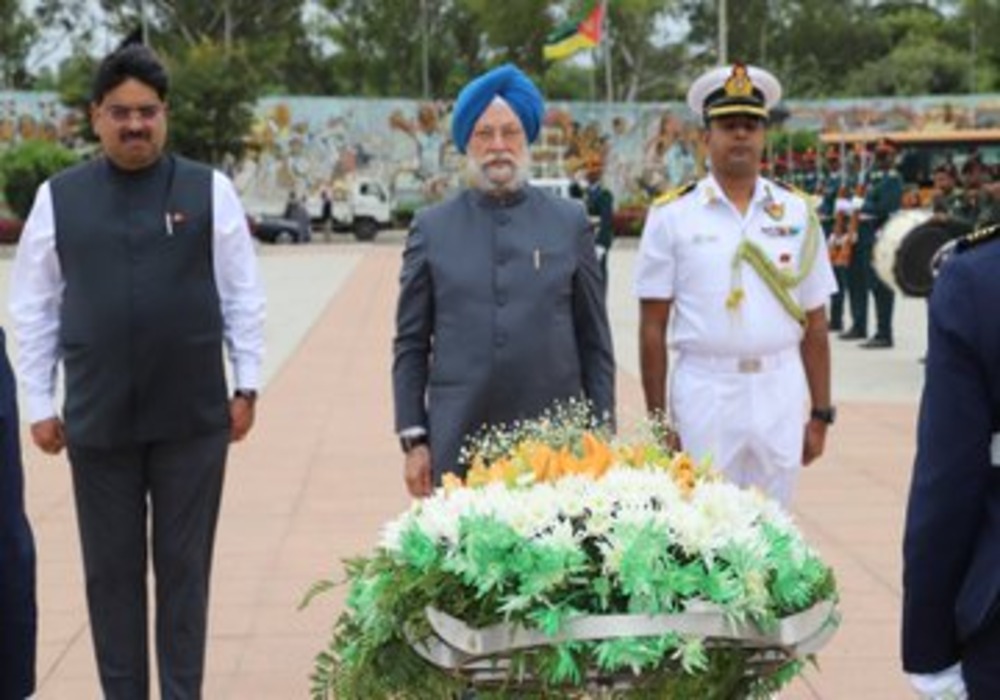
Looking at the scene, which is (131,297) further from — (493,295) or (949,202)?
(949,202)

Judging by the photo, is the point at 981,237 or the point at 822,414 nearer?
the point at 981,237

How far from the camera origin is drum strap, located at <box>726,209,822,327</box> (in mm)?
4781

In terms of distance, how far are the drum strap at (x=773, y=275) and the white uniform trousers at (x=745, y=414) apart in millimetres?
144

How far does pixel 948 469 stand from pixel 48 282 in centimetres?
272

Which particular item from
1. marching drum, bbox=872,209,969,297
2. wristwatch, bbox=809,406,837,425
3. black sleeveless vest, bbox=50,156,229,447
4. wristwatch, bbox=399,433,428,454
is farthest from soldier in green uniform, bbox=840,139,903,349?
black sleeveless vest, bbox=50,156,229,447

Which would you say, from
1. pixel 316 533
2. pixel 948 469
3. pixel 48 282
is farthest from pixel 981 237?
pixel 316 533

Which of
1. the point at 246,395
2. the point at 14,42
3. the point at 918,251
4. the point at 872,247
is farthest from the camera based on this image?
the point at 14,42

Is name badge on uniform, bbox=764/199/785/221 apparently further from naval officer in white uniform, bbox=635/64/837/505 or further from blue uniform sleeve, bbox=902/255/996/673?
blue uniform sleeve, bbox=902/255/996/673

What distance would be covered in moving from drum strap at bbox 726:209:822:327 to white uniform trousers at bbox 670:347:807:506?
0.14 meters

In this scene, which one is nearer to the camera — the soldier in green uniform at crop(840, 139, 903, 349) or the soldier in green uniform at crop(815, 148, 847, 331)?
the soldier in green uniform at crop(840, 139, 903, 349)

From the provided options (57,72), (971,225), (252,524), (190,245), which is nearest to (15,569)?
(190,245)

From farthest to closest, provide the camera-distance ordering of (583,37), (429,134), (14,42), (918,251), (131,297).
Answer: (14,42) → (429,134) → (583,37) → (918,251) → (131,297)

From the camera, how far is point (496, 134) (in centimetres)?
424

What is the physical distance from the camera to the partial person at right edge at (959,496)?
2.50 metres
